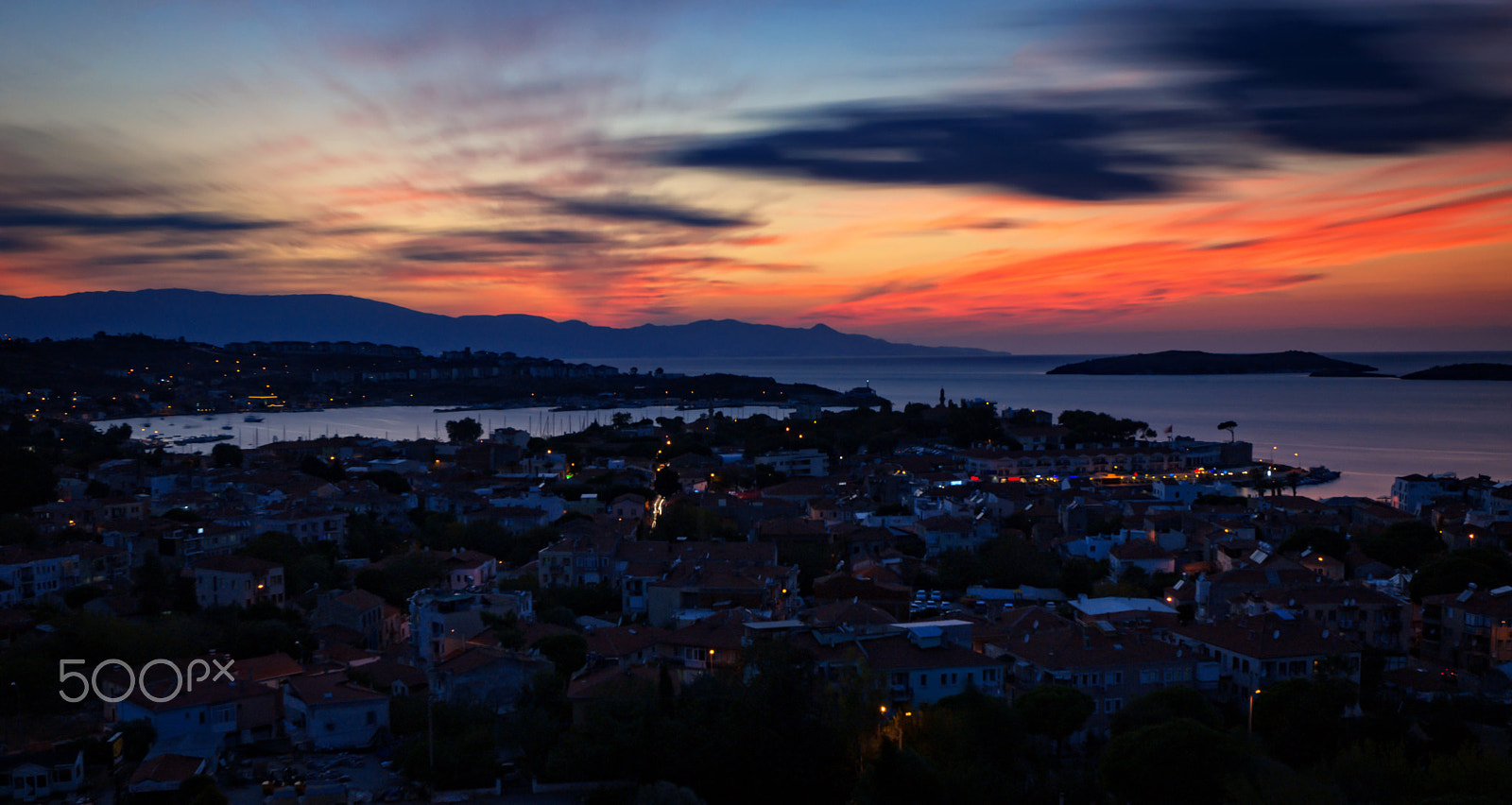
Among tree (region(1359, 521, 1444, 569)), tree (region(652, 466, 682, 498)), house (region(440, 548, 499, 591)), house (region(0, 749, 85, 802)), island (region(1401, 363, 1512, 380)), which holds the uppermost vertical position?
island (region(1401, 363, 1512, 380))

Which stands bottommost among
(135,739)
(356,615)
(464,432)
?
(135,739)

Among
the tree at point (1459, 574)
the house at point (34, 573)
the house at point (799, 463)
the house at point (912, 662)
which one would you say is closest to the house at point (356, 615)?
the house at point (34, 573)

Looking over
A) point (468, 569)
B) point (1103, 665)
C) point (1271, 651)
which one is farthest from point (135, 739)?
point (1271, 651)

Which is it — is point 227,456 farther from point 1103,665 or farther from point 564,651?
point 1103,665

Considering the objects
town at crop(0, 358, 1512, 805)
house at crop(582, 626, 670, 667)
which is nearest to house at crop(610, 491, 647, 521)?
town at crop(0, 358, 1512, 805)

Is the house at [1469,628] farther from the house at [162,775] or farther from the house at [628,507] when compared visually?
the house at [628,507]

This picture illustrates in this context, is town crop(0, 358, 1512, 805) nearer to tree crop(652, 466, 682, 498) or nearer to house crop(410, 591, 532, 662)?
house crop(410, 591, 532, 662)
